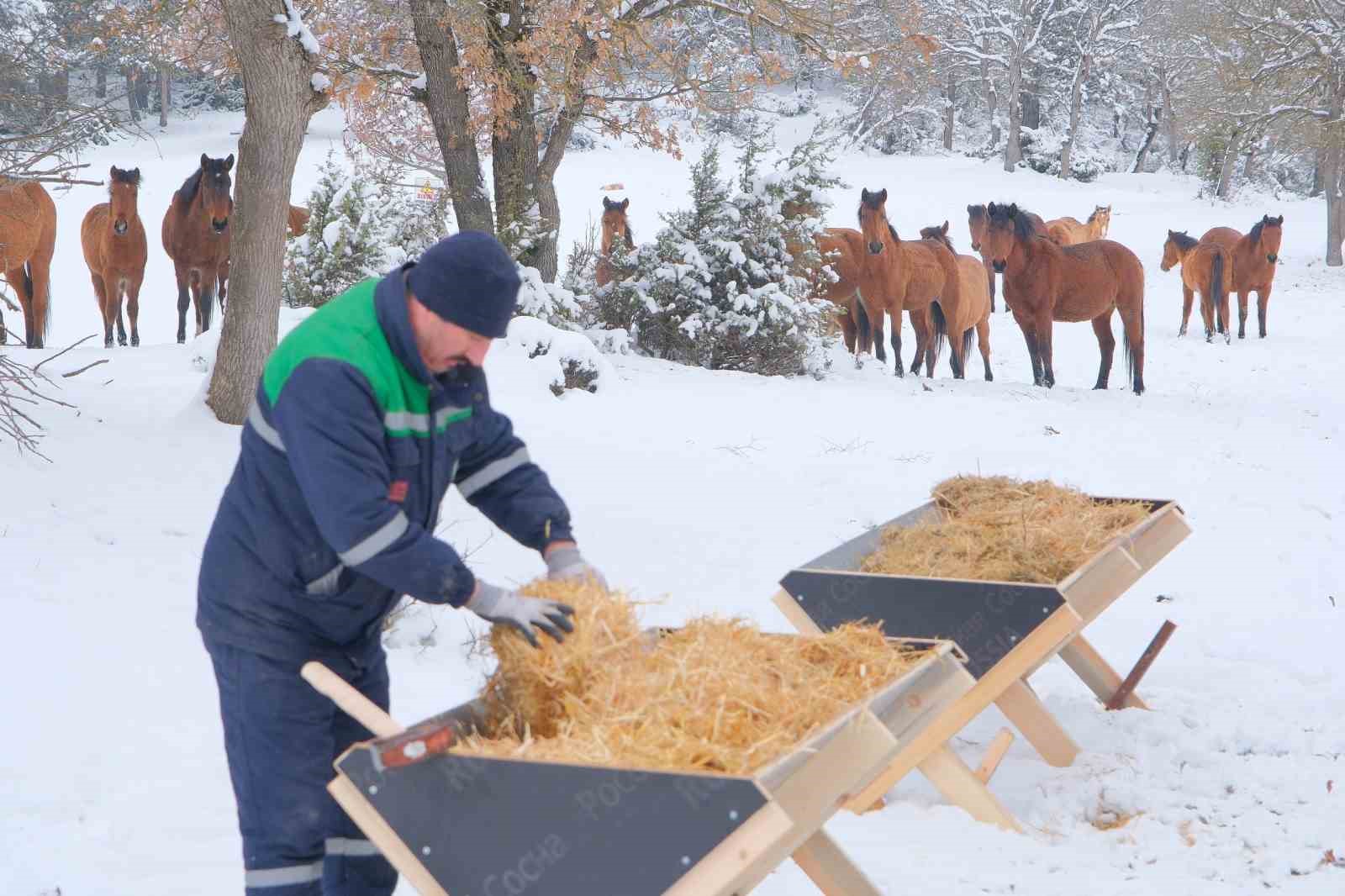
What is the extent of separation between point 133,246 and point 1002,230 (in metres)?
9.68

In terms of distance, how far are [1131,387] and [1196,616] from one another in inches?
369

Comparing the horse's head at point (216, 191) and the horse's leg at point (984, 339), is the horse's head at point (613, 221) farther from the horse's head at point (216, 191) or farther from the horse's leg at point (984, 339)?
the horse's head at point (216, 191)

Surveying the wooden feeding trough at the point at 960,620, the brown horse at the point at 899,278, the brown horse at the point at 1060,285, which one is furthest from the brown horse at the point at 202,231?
the wooden feeding trough at the point at 960,620

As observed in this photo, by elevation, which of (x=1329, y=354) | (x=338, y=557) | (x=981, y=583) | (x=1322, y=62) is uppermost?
(x=1322, y=62)

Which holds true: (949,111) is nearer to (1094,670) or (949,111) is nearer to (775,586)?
(775,586)

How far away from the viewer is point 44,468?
669 centimetres

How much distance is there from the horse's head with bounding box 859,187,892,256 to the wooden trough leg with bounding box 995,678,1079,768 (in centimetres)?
1023

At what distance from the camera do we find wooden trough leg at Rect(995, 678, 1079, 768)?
191 inches

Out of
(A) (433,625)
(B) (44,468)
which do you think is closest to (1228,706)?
(A) (433,625)

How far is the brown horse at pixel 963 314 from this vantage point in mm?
16344

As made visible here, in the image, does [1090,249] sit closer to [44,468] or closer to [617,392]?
[617,392]

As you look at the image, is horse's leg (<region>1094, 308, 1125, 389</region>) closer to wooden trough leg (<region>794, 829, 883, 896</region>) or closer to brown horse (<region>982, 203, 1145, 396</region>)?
brown horse (<region>982, 203, 1145, 396</region>)

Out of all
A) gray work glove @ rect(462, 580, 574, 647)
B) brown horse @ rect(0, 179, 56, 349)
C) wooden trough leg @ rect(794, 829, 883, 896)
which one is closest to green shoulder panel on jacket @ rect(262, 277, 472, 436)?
gray work glove @ rect(462, 580, 574, 647)

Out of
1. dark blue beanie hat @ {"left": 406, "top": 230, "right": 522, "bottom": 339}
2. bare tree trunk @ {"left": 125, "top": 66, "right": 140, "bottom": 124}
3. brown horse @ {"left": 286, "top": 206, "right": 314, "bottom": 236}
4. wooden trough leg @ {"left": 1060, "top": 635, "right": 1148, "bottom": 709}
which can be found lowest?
wooden trough leg @ {"left": 1060, "top": 635, "right": 1148, "bottom": 709}
